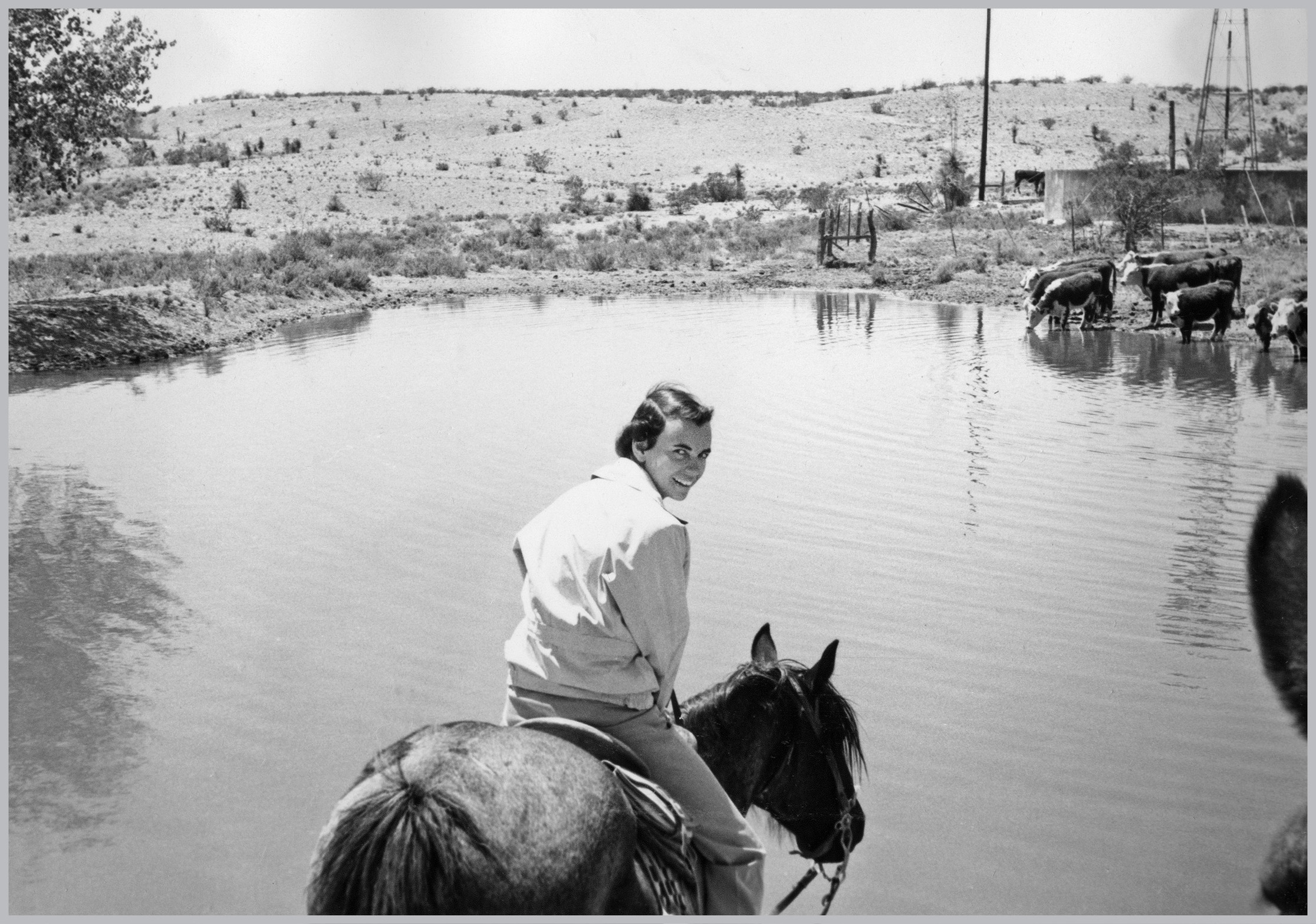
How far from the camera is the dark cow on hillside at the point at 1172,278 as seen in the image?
20.8m

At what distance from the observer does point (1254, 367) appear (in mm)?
16031

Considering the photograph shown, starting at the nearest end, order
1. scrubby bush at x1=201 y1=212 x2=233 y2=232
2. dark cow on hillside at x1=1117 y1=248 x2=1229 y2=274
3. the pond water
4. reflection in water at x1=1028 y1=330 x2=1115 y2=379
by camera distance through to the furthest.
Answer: the pond water
reflection in water at x1=1028 y1=330 x2=1115 y2=379
dark cow on hillside at x1=1117 y1=248 x2=1229 y2=274
scrubby bush at x1=201 y1=212 x2=233 y2=232

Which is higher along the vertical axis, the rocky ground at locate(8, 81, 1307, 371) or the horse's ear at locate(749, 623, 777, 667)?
the rocky ground at locate(8, 81, 1307, 371)

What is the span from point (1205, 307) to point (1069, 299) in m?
2.93

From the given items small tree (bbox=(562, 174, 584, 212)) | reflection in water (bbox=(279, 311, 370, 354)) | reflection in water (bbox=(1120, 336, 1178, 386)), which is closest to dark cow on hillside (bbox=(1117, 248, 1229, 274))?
reflection in water (bbox=(1120, 336, 1178, 386))

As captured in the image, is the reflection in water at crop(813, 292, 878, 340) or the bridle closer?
the bridle

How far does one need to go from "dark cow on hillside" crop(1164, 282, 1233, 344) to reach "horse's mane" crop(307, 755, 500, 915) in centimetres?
1905

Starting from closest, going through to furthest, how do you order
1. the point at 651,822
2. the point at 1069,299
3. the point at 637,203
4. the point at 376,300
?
the point at 651,822
the point at 1069,299
the point at 376,300
the point at 637,203

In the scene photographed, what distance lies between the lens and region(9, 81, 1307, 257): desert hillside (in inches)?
1699

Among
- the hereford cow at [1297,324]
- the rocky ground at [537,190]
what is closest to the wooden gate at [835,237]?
the rocky ground at [537,190]

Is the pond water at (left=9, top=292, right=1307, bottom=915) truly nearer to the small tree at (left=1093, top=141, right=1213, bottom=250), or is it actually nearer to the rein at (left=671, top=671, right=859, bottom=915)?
the rein at (left=671, top=671, right=859, bottom=915)

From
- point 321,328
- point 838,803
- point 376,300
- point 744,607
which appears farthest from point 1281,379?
point 376,300

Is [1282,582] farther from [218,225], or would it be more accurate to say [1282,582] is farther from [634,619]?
[218,225]

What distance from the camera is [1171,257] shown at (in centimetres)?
2239
